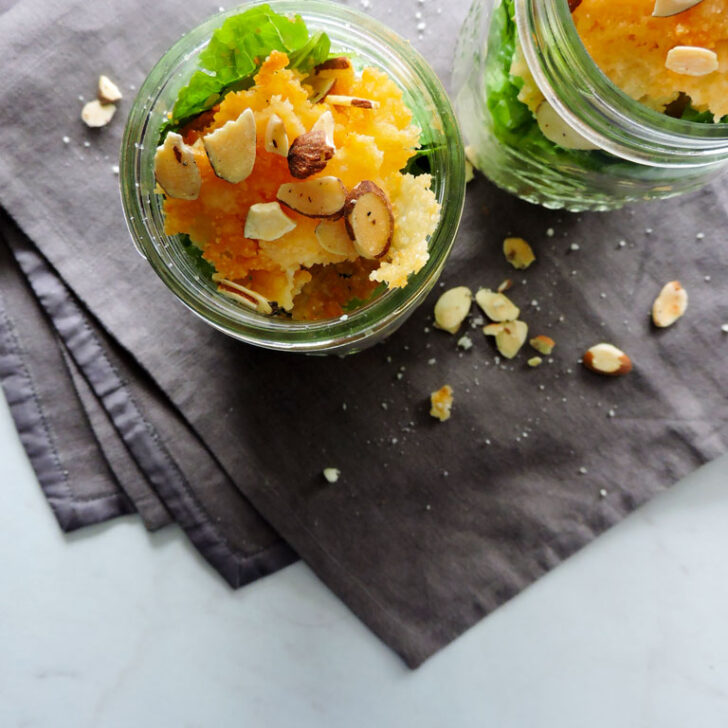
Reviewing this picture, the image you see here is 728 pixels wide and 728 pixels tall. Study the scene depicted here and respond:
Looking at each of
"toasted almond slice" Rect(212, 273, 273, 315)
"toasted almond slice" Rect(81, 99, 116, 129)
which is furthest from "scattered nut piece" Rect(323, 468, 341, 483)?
"toasted almond slice" Rect(81, 99, 116, 129)

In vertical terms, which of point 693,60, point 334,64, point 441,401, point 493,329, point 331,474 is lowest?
point 331,474

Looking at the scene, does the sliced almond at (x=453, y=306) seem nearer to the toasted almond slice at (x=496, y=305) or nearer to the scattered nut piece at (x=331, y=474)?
the toasted almond slice at (x=496, y=305)

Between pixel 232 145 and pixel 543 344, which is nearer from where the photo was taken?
pixel 232 145

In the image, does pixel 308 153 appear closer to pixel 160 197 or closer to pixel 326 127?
pixel 326 127

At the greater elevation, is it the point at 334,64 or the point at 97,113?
the point at 334,64

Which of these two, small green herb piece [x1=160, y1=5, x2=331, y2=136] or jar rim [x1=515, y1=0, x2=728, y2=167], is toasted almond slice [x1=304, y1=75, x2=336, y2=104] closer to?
small green herb piece [x1=160, y1=5, x2=331, y2=136]

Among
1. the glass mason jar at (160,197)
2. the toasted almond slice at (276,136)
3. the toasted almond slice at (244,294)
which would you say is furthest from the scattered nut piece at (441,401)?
the toasted almond slice at (276,136)

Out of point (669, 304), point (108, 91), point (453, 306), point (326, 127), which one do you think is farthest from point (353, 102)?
point (669, 304)
